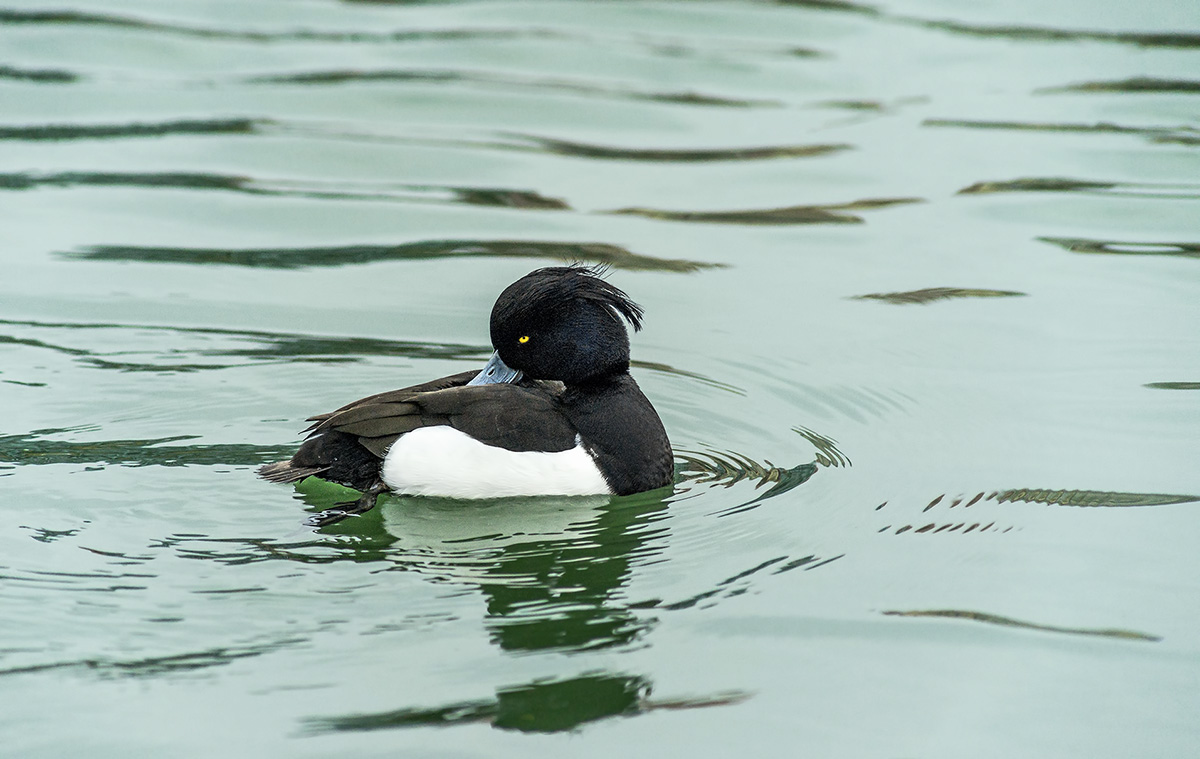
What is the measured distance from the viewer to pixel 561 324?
571 centimetres

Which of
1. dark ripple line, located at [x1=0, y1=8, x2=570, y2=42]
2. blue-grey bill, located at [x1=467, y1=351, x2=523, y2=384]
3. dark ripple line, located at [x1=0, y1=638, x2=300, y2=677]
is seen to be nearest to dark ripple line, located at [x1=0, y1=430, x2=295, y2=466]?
blue-grey bill, located at [x1=467, y1=351, x2=523, y2=384]

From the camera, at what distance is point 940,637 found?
465cm

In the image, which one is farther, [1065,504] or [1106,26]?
[1106,26]

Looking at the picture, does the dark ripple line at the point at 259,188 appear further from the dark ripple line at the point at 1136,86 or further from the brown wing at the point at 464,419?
the dark ripple line at the point at 1136,86

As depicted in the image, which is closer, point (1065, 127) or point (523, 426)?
point (523, 426)

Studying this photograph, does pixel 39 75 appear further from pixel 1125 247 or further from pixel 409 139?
pixel 1125 247

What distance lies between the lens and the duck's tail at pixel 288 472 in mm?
5531

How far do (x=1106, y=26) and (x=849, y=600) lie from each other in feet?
27.3

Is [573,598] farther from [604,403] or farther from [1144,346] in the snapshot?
[1144,346]

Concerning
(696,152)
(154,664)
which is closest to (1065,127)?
(696,152)

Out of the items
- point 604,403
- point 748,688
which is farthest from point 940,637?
point 604,403

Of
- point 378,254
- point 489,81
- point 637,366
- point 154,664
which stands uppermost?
point 489,81

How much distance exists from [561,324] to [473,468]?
0.68 metres

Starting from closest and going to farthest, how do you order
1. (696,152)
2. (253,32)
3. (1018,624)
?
(1018,624)
(696,152)
(253,32)
